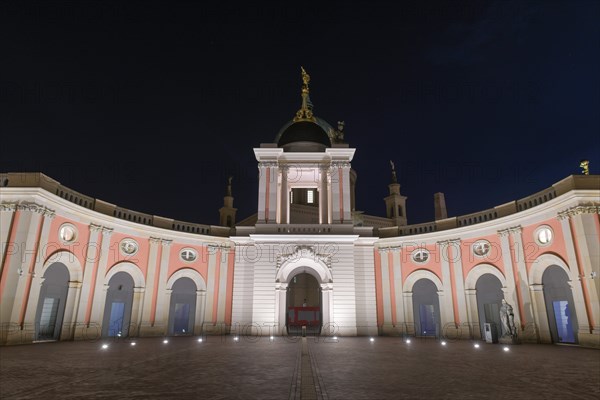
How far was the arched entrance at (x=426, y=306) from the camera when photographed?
28.7 m

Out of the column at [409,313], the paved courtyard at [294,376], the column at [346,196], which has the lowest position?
the paved courtyard at [294,376]

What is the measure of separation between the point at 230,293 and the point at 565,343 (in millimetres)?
22336

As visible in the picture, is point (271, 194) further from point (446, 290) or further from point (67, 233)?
point (446, 290)

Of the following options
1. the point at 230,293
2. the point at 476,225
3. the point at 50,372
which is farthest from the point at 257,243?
the point at 50,372

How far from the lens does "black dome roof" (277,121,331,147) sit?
32.7 meters

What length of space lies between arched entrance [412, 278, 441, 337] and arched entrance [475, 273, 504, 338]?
3299mm

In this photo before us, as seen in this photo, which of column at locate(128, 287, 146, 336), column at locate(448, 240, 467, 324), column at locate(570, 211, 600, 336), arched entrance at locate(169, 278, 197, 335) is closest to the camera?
column at locate(570, 211, 600, 336)

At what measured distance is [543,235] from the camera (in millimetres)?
22016

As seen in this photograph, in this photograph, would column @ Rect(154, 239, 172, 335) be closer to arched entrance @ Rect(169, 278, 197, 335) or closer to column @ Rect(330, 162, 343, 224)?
arched entrance @ Rect(169, 278, 197, 335)

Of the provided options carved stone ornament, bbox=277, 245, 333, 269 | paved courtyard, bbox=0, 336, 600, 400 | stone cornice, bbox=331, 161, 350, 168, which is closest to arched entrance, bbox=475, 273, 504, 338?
carved stone ornament, bbox=277, 245, 333, 269

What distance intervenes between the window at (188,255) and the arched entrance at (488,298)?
70.5ft

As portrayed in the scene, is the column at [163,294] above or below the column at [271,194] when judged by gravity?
below

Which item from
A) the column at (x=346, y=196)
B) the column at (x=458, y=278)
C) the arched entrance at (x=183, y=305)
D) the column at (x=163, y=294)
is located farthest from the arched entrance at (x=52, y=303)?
the column at (x=458, y=278)

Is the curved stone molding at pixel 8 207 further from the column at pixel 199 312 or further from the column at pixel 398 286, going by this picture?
the column at pixel 398 286
